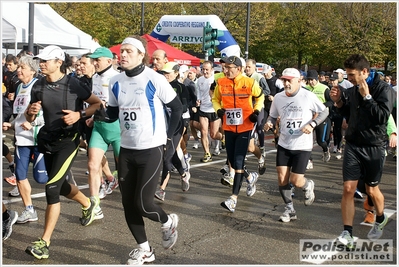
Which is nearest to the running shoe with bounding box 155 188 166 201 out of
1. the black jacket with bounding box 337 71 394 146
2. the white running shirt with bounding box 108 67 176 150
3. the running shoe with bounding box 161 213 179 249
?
the running shoe with bounding box 161 213 179 249

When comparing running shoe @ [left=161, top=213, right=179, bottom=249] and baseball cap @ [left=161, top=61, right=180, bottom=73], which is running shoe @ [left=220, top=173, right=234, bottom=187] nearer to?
baseball cap @ [left=161, top=61, right=180, bottom=73]

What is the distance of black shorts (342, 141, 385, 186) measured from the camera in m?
5.75

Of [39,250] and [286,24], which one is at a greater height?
[286,24]

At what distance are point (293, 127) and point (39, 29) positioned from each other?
41.5 ft

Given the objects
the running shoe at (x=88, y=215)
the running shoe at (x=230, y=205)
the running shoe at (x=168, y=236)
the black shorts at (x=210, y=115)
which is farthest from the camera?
the black shorts at (x=210, y=115)

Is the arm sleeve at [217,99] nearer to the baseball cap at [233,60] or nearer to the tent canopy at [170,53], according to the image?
the baseball cap at [233,60]

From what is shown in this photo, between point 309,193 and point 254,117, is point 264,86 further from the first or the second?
point 309,193

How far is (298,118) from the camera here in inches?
271

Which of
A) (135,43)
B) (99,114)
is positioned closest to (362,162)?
(135,43)

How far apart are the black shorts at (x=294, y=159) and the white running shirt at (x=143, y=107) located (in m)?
2.19

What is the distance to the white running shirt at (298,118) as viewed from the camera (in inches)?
269

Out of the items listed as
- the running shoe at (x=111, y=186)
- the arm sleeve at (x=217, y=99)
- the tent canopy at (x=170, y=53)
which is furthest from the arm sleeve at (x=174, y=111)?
the tent canopy at (x=170, y=53)

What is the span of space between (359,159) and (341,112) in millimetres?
543

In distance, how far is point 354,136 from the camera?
19.0 ft
